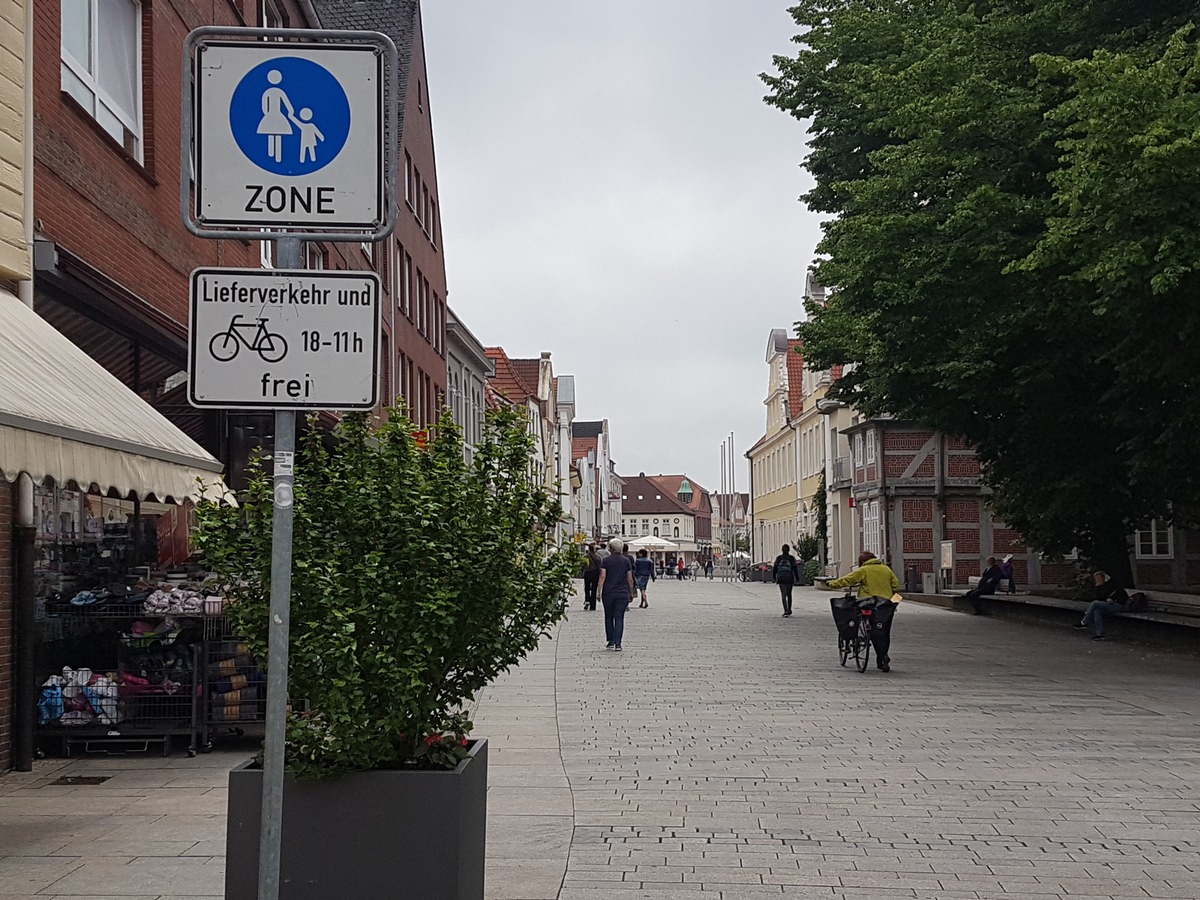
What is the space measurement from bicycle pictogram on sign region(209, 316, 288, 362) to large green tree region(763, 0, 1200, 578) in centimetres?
1398

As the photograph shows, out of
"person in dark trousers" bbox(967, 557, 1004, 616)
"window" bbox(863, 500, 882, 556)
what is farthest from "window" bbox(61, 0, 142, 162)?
"window" bbox(863, 500, 882, 556)

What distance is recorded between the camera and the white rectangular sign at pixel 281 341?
14.5ft

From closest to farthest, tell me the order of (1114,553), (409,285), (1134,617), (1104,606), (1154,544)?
(1134,617) → (1104,606) → (1114,553) → (409,285) → (1154,544)

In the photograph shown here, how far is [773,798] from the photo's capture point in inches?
375

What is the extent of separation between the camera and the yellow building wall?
10.2m

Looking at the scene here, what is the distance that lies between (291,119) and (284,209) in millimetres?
288

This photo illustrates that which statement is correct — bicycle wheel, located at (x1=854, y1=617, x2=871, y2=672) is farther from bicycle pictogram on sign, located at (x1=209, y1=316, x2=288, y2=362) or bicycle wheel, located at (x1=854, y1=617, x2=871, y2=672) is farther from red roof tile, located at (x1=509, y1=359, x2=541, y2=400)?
red roof tile, located at (x1=509, y1=359, x2=541, y2=400)

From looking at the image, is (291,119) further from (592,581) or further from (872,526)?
(872,526)

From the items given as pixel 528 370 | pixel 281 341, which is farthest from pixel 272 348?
pixel 528 370

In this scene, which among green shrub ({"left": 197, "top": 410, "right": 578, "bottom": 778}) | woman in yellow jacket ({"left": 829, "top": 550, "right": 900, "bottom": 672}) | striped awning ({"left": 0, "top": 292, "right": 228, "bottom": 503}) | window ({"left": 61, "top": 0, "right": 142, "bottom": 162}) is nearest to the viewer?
green shrub ({"left": 197, "top": 410, "right": 578, "bottom": 778})

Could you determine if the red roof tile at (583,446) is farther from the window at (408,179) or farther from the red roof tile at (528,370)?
the window at (408,179)

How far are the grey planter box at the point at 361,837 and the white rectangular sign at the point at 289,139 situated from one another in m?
2.08

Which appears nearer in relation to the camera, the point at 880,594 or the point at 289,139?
the point at 289,139

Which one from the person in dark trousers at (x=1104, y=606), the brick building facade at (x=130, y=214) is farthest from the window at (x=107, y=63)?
the person in dark trousers at (x=1104, y=606)
